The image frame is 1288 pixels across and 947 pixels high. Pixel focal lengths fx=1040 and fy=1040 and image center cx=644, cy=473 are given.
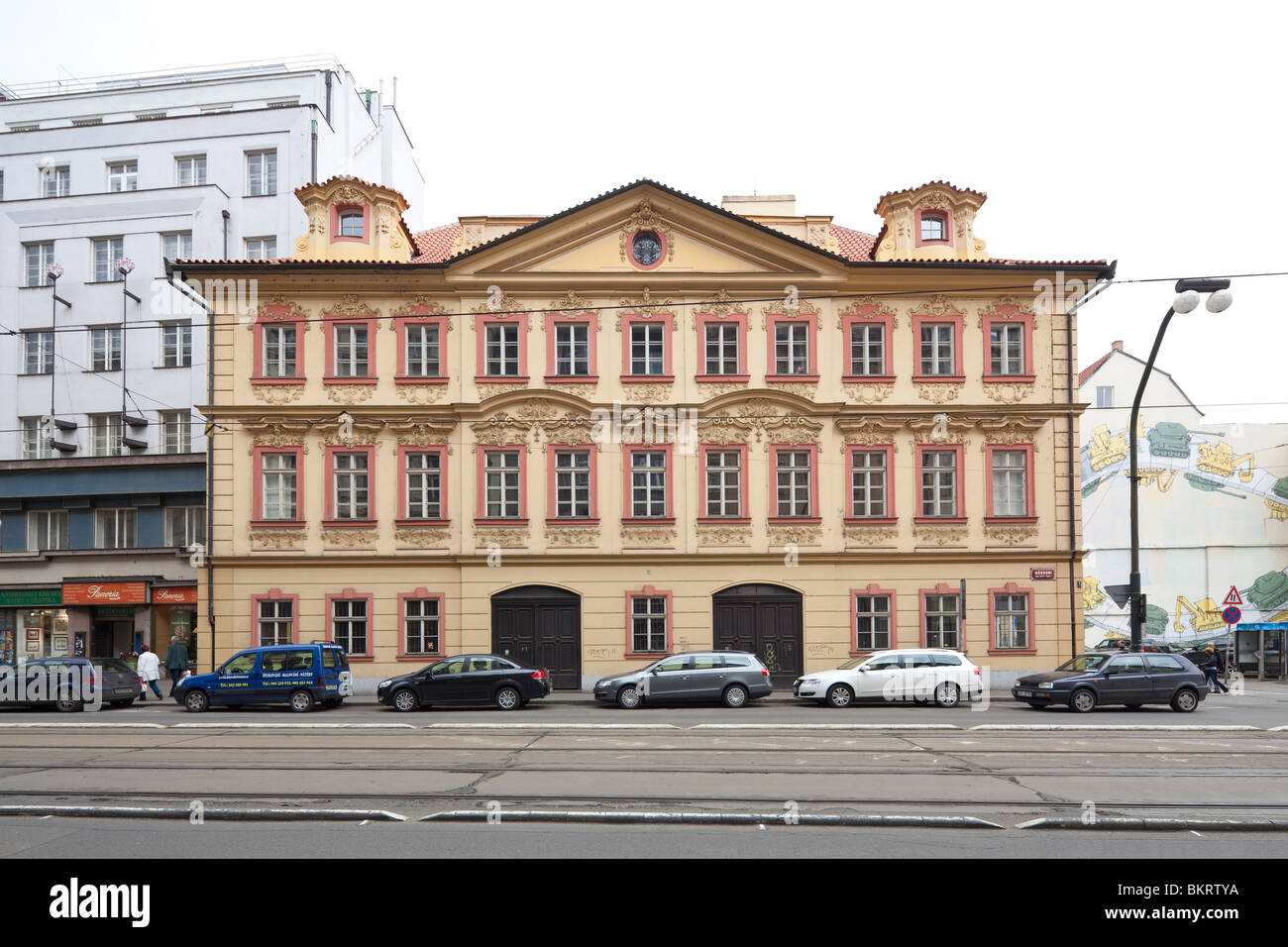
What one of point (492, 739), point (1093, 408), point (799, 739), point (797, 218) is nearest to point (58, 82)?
point (797, 218)

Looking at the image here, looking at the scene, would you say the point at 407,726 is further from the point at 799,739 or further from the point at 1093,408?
the point at 1093,408

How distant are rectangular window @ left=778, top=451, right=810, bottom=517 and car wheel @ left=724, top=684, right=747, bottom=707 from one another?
272 inches

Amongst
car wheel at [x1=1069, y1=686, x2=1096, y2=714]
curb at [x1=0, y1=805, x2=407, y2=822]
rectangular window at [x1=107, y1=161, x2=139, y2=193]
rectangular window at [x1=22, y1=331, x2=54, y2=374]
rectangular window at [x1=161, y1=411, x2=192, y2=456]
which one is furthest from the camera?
rectangular window at [x1=107, y1=161, x2=139, y2=193]

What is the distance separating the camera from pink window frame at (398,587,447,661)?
97.4 ft

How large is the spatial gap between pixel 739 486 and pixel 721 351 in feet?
13.0

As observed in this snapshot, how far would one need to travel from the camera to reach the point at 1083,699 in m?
23.2

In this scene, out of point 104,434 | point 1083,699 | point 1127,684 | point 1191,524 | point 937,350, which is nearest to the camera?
point 1083,699

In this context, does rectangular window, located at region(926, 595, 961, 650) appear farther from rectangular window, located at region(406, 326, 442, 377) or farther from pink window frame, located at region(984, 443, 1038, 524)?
rectangular window, located at region(406, 326, 442, 377)

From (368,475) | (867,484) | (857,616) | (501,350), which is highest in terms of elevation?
(501,350)

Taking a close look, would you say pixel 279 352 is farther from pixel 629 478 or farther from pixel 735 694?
pixel 735 694

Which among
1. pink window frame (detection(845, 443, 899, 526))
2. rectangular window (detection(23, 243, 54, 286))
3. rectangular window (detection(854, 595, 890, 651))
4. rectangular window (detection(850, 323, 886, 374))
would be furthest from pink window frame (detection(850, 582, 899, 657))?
rectangular window (detection(23, 243, 54, 286))

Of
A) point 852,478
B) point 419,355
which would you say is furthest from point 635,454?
point 419,355

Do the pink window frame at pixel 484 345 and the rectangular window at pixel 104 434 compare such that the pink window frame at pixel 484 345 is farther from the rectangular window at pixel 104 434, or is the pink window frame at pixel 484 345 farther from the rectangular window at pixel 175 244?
the rectangular window at pixel 104 434

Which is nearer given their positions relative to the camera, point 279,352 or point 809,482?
point 809,482
